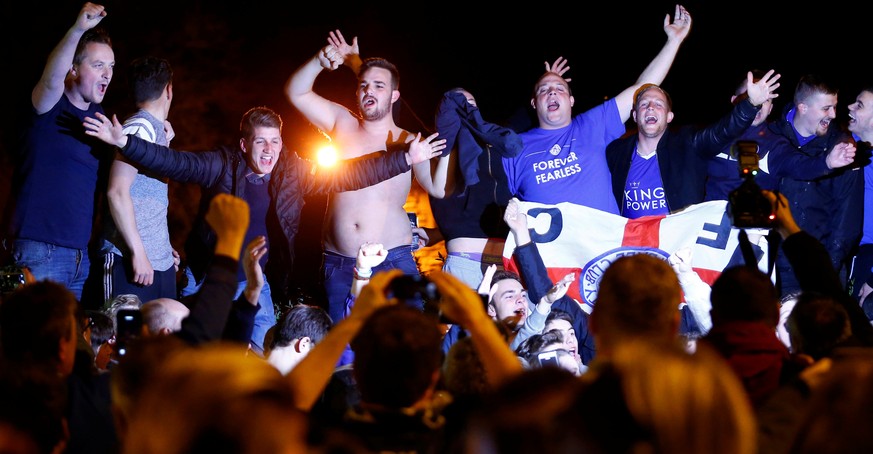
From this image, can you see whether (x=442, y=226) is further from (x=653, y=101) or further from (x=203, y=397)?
(x=203, y=397)

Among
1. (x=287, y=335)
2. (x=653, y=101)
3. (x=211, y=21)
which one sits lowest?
(x=287, y=335)

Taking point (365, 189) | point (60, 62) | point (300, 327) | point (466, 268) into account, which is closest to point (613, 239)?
point (466, 268)

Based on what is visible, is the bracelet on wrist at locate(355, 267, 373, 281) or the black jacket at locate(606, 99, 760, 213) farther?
the black jacket at locate(606, 99, 760, 213)

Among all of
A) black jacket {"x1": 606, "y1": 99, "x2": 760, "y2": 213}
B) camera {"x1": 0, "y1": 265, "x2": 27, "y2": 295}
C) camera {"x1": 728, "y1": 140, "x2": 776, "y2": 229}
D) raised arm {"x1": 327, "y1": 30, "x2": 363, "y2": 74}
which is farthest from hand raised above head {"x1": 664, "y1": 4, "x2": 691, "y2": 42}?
camera {"x1": 0, "y1": 265, "x2": 27, "y2": 295}

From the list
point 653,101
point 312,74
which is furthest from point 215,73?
point 653,101

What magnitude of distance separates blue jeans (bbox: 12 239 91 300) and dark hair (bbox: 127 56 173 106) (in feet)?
4.04

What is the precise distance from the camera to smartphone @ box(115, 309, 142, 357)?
3506mm

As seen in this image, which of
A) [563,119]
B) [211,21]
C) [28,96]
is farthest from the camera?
[211,21]

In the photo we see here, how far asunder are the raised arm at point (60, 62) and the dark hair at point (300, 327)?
7.89ft

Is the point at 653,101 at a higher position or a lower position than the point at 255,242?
higher

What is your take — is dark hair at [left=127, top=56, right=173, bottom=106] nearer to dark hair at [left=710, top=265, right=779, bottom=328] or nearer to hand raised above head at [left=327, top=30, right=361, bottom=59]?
hand raised above head at [left=327, top=30, right=361, bottom=59]

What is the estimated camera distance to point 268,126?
6.72 m

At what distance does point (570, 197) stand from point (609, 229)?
43 cm

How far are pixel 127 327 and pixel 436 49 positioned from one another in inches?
361
